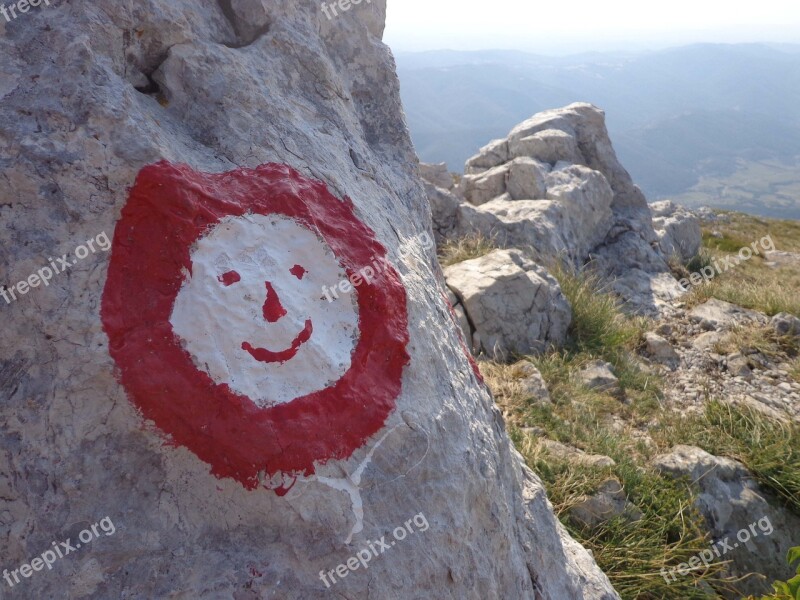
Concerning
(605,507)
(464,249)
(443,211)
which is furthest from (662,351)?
(443,211)

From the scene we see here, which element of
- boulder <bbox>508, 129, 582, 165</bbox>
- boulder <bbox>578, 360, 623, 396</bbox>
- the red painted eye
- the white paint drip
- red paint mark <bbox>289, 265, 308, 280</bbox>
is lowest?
boulder <bbox>578, 360, 623, 396</bbox>

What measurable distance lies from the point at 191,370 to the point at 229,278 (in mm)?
454

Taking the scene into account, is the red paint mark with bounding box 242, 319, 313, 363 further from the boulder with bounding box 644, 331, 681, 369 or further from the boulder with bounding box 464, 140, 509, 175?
the boulder with bounding box 464, 140, 509, 175

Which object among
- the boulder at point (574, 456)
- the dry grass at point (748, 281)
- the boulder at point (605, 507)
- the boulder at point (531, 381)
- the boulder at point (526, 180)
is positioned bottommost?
the dry grass at point (748, 281)

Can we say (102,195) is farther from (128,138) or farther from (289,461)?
(289,461)

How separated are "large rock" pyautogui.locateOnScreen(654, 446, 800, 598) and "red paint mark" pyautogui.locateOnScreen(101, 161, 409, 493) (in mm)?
3801

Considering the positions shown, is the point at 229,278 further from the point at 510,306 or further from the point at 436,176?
the point at 436,176

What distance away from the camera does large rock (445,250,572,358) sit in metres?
7.19

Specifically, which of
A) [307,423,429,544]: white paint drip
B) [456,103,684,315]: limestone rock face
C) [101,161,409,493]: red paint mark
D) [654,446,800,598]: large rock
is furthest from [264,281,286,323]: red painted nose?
[456,103,684,315]: limestone rock face

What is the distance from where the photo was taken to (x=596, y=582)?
12.2 feet

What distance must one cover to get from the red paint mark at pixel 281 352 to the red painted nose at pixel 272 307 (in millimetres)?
133

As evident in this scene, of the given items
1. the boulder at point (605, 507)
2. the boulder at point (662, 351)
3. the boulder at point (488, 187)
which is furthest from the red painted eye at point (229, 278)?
the boulder at point (488, 187)

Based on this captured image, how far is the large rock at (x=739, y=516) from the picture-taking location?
189 inches

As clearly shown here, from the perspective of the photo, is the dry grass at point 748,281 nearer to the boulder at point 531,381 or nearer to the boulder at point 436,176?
the boulder at point 531,381
